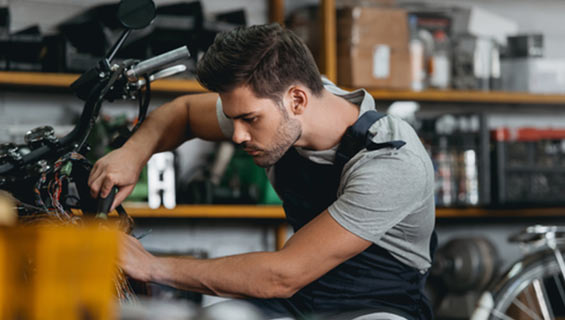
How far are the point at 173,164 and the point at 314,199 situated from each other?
1.22 metres

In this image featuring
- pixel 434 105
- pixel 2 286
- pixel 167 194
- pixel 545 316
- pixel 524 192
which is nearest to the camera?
pixel 2 286

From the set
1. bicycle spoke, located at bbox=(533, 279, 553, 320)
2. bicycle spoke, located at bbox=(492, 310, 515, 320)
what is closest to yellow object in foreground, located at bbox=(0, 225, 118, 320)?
bicycle spoke, located at bbox=(492, 310, 515, 320)

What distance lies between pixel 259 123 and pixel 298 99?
4.3 inches

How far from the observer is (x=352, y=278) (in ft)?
4.47

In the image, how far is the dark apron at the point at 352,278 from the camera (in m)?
1.33

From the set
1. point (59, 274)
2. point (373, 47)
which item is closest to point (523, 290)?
point (373, 47)

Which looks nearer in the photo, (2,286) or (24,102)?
(2,286)

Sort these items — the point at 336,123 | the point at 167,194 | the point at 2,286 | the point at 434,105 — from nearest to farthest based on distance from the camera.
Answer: the point at 2,286
the point at 336,123
the point at 167,194
the point at 434,105

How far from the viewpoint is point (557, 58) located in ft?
10.7

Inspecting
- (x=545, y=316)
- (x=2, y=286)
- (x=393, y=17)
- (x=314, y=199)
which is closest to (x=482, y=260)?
(x=545, y=316)

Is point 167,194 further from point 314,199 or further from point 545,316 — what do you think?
point 545,316

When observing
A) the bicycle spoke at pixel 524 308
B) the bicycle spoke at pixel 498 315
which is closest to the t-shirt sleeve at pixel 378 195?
the bicycle spoke at pixel 498 315

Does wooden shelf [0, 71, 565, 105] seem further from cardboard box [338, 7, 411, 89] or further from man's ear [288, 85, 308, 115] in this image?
man's ear [288, 85, 308, 115]

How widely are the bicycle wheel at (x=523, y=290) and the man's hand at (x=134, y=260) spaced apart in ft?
4.88
